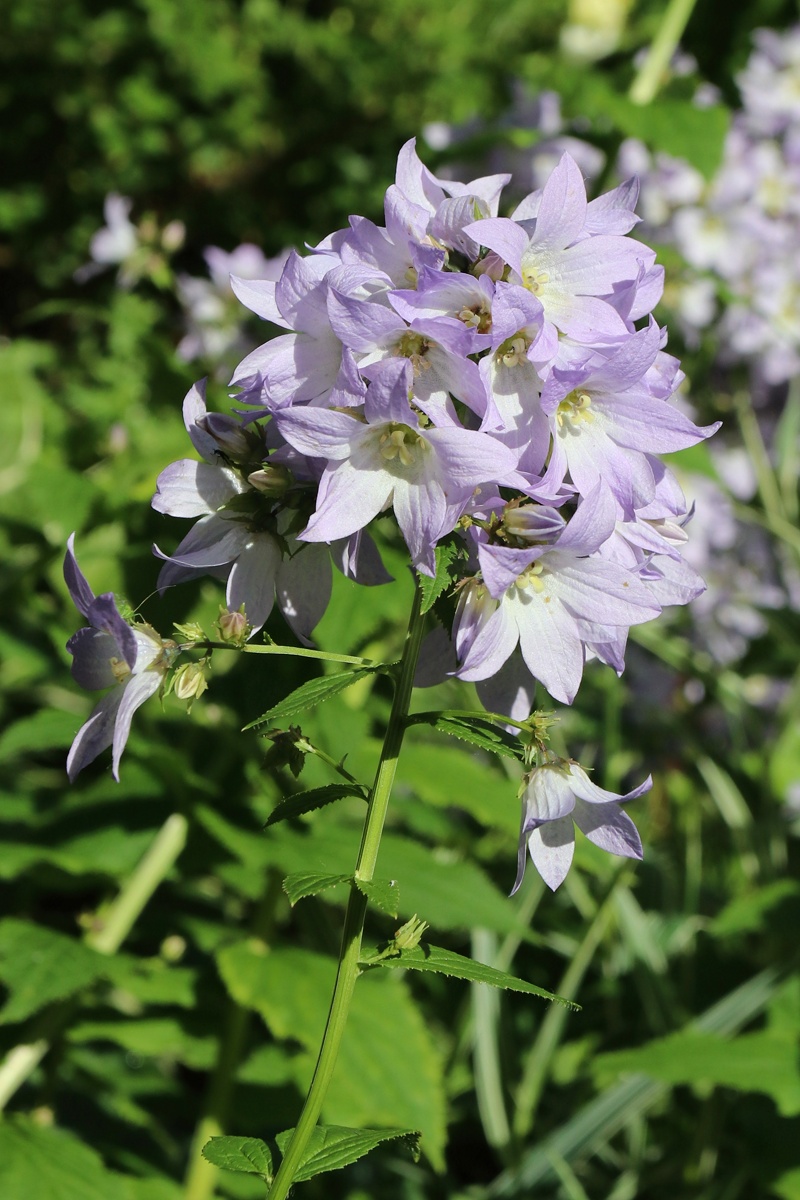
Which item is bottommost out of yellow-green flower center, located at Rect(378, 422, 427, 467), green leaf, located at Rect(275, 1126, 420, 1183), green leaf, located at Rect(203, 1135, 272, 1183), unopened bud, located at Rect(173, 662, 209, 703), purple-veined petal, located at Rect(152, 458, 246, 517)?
green leaf, located at Rect(203, 1135, 272, 1183)

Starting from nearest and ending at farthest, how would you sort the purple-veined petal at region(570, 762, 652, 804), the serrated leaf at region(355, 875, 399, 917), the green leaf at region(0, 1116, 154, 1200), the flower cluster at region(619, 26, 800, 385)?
the serrated leaf at region(355, 875, 399, 917)
the purple-veined petal at region(570, 762, 652, 804)
the green leaf at region(0, 1116, 154, 1200)
the flower cluster at region(619, 26, 800, 385)

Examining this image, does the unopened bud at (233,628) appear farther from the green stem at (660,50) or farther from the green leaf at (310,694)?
the green stem at (660,50)

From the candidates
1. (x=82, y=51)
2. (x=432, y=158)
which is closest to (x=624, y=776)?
(x=432, y=158)

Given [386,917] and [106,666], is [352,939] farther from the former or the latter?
[386,917]

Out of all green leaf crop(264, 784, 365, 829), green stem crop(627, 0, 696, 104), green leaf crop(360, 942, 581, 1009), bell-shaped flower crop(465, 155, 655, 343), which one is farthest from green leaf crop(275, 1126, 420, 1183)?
green stem crop(627, 0, 696, 104)

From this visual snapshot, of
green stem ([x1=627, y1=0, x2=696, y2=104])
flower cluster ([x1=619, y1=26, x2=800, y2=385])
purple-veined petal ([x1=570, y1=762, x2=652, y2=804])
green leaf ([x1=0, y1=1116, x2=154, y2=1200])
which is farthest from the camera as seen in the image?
flower cluster ([x1=619, y1=26, x2=800, y2=385])

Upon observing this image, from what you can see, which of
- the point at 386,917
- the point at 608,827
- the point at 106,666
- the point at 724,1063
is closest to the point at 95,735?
the point at 106,666

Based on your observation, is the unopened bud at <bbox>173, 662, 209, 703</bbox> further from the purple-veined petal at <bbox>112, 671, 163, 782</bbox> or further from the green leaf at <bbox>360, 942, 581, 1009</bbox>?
the green leaf at <bbox>360, 942, 581, 1009</bbox>
